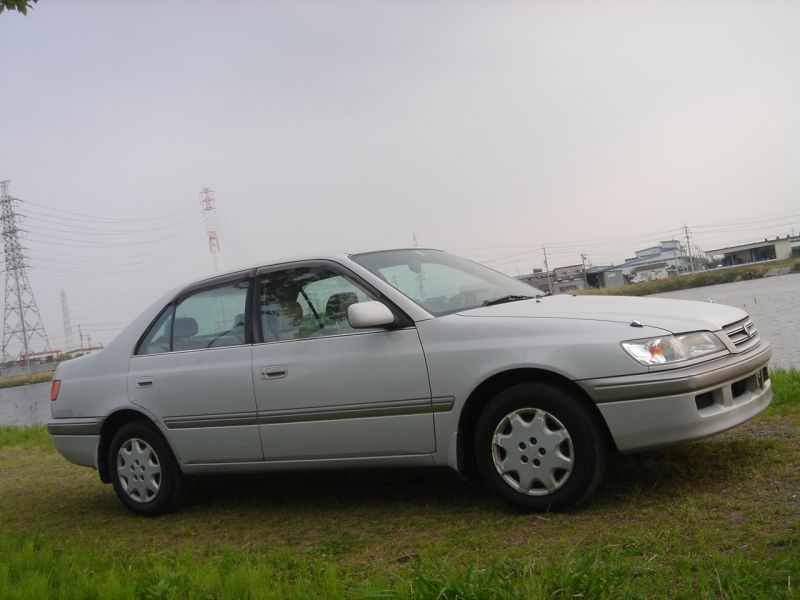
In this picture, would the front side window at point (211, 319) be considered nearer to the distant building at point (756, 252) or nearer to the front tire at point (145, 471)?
the front tire at point (145, 471)

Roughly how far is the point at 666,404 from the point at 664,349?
0.28m

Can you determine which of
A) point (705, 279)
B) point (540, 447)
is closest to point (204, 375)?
point (540, 447)

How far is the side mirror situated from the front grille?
6.04 ft

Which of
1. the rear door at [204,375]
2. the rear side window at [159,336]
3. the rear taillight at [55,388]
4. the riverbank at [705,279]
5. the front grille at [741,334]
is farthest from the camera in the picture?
the riverbank at [705,279]

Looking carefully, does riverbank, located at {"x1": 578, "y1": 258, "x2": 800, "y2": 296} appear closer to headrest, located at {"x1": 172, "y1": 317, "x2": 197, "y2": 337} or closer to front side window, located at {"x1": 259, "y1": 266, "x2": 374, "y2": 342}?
headrest, located at {"x1": 172, "y1": 317, "x2": 197, "y2": 337}

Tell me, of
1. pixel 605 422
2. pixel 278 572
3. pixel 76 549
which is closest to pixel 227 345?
pixel 76 549

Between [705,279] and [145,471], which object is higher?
[705,279]

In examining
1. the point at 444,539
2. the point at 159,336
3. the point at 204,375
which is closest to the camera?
the point at 444,539

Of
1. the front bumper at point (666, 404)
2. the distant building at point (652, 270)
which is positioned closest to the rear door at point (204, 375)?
the front bumper at point (666, 404)

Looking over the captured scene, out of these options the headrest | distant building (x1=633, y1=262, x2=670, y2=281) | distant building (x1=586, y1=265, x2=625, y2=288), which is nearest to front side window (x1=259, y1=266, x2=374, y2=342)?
the headrest

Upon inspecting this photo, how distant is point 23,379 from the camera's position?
59.6 metres

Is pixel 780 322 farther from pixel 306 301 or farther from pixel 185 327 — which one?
pixel 185 327

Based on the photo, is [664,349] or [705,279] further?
[705,279]

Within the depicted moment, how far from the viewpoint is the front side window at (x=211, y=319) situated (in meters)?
5.37
